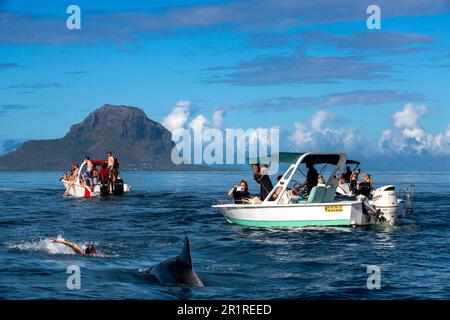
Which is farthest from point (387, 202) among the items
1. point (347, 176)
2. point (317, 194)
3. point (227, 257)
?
point (347, 176)

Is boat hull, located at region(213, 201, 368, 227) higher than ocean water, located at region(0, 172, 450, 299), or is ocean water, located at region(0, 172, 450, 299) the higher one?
boat hull, located at region(213, 201, 368, 227)

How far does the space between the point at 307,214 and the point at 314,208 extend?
38cm

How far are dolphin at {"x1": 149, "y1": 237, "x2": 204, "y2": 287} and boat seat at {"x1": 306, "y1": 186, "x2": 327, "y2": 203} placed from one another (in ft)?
41.4

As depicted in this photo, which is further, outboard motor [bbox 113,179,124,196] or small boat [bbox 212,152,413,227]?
outboard motor [bbox 113,179,124,196]

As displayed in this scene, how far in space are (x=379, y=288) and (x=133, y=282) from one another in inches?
232

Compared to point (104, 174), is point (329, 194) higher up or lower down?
lower down

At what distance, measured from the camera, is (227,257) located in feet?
72.0

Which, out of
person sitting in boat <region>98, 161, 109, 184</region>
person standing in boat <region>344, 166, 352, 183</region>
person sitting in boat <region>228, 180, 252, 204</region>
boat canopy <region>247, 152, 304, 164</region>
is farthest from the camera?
person sitting in boat <region>98, 161, 109, 184</region>

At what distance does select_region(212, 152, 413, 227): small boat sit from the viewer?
27891 mm

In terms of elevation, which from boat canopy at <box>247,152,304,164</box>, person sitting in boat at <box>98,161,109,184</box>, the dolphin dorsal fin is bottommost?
the dolphin dorsal fin

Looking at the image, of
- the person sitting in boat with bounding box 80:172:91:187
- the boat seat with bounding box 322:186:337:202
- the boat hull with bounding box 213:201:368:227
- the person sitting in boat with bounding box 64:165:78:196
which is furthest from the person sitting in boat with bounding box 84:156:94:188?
the boat seat with bounding box 322:186:337:202

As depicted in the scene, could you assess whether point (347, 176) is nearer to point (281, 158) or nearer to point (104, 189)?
point (281, 158)

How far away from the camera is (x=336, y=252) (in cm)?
2252

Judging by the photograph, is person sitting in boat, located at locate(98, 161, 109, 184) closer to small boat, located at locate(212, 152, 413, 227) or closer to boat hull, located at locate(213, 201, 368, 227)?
small boat, located at locate(212, 152, 413, 227)
